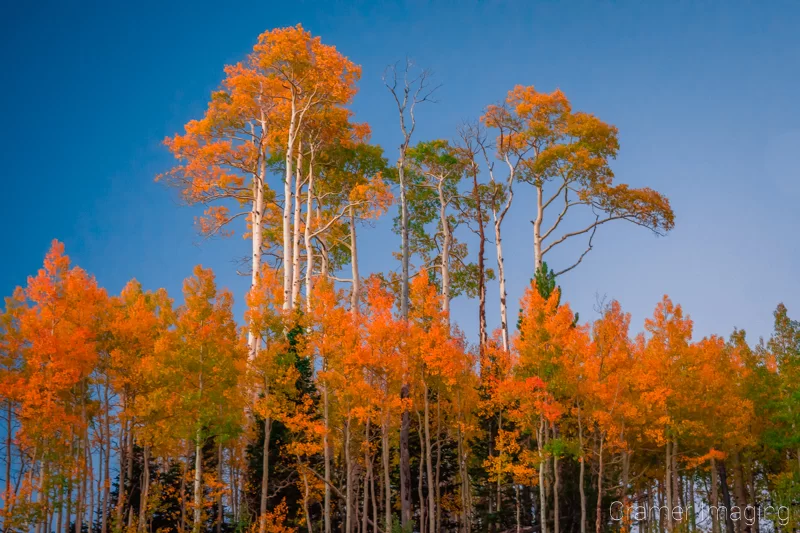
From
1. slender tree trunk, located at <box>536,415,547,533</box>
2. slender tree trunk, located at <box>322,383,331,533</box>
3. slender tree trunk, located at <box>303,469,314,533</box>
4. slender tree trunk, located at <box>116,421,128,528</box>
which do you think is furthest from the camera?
slender tree trunk, located at <box>536,415,547,533</box>

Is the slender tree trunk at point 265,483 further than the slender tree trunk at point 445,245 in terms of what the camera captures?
No

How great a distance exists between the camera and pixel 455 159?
41.0 metres

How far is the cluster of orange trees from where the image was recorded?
2778 cm

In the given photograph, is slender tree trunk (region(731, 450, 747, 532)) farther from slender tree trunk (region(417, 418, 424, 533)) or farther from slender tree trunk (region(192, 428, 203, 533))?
slender tree trunk (region(192, 428, 203, 533))

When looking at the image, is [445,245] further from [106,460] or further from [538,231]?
[106,460]

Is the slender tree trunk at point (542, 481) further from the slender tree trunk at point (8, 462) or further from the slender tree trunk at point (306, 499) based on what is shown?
the slender tree trunk at point (8, 462)

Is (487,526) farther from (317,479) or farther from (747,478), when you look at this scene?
(747,478)

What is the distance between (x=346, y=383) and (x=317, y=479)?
4.03 m

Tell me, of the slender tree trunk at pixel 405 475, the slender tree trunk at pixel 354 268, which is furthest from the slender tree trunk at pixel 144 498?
the slender tree trunk at pixel 354 268

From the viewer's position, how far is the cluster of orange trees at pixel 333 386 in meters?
27.8

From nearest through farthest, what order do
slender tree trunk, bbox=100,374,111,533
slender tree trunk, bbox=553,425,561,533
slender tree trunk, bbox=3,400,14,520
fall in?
slender tree trunk, bbox=3,400,14,520
slender tree trunk, bbox=553,425,561,533
slender tree trunk, bbox=100,374,111,533

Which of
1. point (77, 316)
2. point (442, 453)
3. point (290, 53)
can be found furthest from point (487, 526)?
point (290, 53)

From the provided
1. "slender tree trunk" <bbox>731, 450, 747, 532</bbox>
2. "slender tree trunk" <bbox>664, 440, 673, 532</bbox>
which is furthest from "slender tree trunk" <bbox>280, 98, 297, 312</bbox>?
"slender tree trunk" <bbox>731, 450, 747, 532</bbox>

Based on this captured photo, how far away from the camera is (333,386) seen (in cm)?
2806
